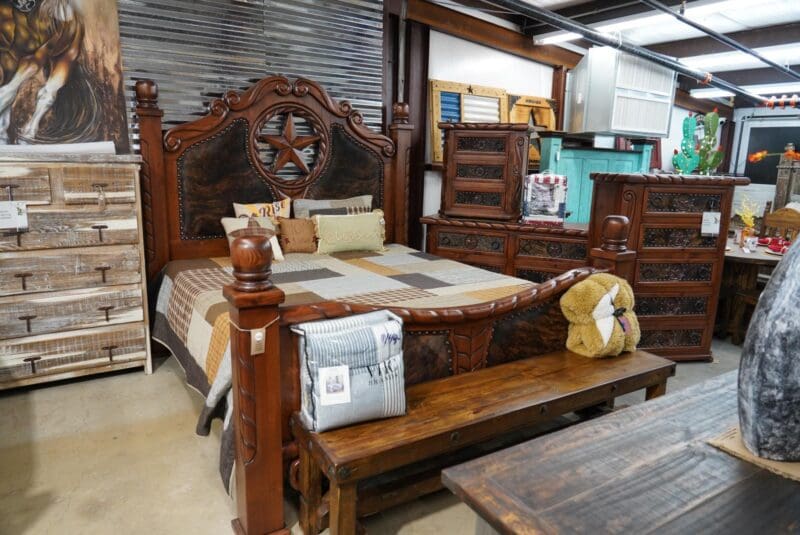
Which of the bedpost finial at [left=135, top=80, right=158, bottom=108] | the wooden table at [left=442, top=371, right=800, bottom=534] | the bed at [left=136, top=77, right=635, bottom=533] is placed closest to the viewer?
the wooden table at [left=442, top=371, right=800, bottom=534]

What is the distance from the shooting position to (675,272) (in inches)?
130

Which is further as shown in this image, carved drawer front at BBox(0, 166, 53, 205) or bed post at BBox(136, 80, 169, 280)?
bed post at BBox(136, 80, 169, 280)

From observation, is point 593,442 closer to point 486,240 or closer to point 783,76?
point 486,240

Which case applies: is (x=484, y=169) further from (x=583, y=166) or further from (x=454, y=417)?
(x=454, y=417)

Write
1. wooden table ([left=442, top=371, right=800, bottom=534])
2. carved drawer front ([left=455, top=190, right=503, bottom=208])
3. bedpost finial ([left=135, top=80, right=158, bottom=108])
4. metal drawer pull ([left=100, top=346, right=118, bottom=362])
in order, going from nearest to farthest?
wooden table ([left=442, top=371, right=800, bottom=534]) → metal drawer pull ([left=100, top=346, right=118, bottom=362]) → bedpost finial ([left=135, top=80, right=158, bottom=108]) → carved drawer front ([left=455, top=190, right=503, bottom=208])

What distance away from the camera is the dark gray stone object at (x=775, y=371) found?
870 millimetres

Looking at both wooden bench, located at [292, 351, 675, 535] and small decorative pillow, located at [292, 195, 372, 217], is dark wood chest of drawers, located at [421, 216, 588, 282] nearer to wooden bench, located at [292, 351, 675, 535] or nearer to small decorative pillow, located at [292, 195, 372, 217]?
small decorative pillow, located at [292, 195, 372, 217]

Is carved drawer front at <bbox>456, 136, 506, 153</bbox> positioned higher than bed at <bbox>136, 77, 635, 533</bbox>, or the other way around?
carved drawer front at <bbox>456, 136, 506, 153</bbox>

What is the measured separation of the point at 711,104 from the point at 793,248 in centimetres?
900

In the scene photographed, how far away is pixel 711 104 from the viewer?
8.45m

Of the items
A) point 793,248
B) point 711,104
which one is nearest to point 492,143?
point 793,248

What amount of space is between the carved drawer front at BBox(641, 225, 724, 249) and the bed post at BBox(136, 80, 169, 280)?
2.87 meters

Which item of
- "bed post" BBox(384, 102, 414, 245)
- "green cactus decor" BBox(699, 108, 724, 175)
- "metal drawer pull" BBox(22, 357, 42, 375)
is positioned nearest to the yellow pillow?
"bed post" BBox(384, 102, 414, 245)

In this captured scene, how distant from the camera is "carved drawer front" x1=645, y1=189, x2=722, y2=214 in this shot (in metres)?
3.16
